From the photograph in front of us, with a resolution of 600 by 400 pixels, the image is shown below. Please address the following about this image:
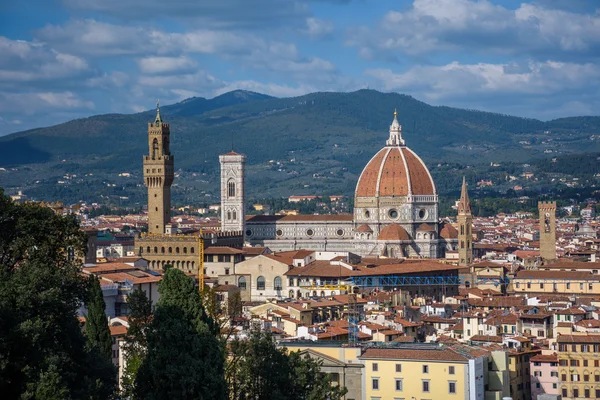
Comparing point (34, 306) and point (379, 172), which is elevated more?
point (379, 172)

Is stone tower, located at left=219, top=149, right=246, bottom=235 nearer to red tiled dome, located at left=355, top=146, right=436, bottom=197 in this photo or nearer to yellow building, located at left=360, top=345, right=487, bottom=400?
red tiled dome, located at left=355, top=146, right=436, bottom=197

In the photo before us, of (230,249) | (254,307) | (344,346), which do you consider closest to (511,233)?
(230,249)

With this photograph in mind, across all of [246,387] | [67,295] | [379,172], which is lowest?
[246,387]

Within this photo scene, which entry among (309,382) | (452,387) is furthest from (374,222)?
(309,382)

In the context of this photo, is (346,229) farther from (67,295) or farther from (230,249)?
(67,295)

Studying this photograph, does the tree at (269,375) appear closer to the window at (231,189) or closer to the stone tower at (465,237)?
the stone tower at (465,237)

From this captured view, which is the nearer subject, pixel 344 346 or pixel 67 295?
pixel 67 295

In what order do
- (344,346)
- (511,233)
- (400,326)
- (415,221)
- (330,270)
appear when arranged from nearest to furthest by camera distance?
(344,346) → (400,326) → (330,270) → (415,221) → (511,233)

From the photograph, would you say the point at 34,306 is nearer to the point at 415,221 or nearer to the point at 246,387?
the point at 246,387

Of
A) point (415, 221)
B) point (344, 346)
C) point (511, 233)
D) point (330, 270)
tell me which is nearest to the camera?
point (344, 346)
